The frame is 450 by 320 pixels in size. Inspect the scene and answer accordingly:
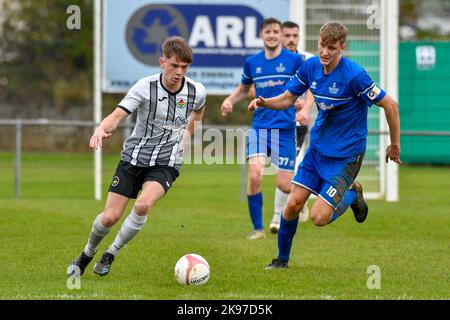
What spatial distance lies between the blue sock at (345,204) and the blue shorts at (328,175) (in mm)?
162

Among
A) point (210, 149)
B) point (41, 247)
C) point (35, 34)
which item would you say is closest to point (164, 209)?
point (41, 247)

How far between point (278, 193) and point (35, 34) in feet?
79.8

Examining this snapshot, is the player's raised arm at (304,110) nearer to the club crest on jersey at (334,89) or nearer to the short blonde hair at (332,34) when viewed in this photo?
the club crest on jersey at (334,89)

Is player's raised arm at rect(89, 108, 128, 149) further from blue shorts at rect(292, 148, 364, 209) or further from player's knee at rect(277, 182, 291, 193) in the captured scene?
player's knee at rect(277, 182, 291, 193)

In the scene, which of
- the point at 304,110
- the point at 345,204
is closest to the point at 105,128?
the point at 345,204

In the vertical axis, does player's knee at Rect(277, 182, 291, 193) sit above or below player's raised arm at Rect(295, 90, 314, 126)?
below

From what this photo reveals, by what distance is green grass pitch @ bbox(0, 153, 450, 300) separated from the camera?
777 centimetres

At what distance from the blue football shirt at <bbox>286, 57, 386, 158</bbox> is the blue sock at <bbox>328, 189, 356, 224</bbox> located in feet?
1.65

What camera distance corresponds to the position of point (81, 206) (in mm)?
15219

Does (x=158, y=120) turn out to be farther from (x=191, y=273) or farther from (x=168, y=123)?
(x=191, y=273)

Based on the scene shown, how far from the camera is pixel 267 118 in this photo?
11.7m

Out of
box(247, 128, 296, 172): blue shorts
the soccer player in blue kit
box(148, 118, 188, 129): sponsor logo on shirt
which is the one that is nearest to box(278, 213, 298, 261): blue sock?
the soccer player in blue kit

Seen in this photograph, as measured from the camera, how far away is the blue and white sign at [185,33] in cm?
1741
